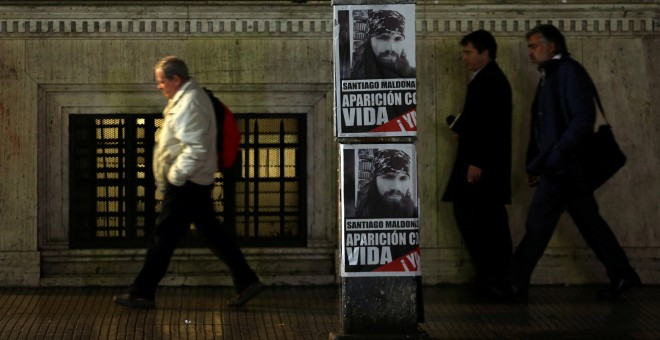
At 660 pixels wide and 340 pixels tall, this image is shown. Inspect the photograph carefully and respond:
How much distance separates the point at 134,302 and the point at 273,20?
95.6 inches

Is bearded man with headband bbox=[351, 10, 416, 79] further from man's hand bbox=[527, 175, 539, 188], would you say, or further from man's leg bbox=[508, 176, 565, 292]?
man's hand bbox=[527, 175, 539, 188]

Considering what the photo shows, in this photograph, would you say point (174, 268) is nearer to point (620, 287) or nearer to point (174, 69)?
point (174, 69)

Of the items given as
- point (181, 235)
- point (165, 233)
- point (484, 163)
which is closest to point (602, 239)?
point (484, 163)

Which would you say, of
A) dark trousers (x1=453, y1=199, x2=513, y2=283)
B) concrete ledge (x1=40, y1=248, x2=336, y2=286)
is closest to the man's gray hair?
concrete ledge (x1=40, y1=248, x2=336, y2=286)

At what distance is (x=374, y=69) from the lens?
774cm

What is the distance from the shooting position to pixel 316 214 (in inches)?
422

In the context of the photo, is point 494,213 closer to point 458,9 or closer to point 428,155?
point 428,155

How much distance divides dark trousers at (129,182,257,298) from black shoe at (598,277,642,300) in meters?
2.48

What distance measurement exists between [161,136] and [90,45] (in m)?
1.34

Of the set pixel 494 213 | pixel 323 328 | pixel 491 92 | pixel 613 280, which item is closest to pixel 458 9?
pixel 491 92

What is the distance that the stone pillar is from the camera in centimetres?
775

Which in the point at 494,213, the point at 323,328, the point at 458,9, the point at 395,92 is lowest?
the point at 323,328

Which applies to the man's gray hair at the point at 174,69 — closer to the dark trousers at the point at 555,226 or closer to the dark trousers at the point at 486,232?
the dark trousers at the point at 486,232

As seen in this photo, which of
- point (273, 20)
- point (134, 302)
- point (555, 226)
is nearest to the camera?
point (134, 302)
